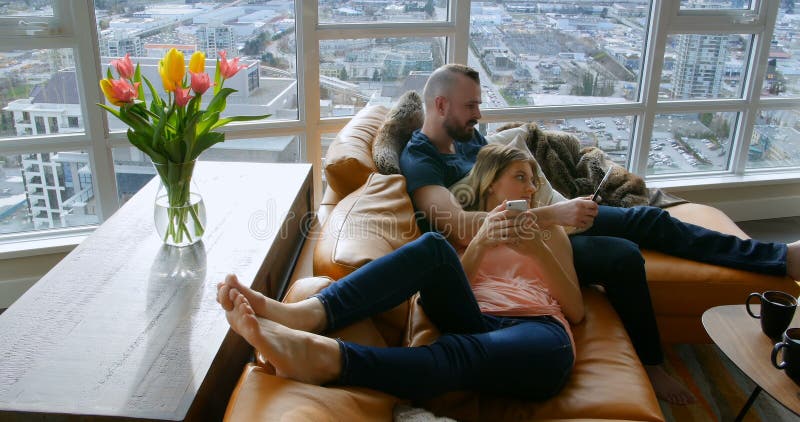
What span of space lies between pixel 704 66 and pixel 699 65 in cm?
4

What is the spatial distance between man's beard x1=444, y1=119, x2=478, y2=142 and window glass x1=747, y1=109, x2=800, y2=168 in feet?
7.57

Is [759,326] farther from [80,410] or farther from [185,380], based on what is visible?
[80,410]

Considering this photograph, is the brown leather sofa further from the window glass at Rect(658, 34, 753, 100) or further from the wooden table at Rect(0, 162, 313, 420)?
the window glass at Rect(658, 34, 753, 100)

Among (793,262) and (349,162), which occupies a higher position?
(349,162)

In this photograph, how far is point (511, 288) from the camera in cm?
185

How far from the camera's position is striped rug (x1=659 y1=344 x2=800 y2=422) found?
6.92ft

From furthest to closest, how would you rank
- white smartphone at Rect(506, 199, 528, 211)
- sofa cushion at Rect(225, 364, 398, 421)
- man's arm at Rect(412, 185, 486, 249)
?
man's arm at Rect(412, 185, 486, 249) → white smartphone at Rect(506, 199, 528, 211) → sofa cushion at Rect(225, 364, 398, 421)

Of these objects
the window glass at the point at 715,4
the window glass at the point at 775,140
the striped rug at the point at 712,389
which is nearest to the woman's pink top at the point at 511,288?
the striped rug at the point at 712,389

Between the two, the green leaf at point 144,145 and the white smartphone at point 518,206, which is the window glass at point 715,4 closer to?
the white smartphone at point 518,206

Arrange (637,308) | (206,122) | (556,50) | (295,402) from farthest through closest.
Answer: (556,50) → (637,308) → (206,122) → (295,402)

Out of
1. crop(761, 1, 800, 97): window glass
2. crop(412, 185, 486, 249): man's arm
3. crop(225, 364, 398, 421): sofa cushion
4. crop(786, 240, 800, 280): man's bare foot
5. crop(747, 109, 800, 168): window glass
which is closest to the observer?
crop(225, 364, 398, 421): sofa cushion

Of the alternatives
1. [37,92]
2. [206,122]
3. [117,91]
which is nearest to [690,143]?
[206,122]

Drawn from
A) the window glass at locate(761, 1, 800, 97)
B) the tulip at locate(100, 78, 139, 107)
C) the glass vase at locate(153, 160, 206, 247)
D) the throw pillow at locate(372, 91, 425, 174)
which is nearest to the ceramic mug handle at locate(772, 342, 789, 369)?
the throw pillow at locate(372, 91, 425, 174)

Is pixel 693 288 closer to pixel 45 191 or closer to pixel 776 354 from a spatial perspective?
pixel 776 354
